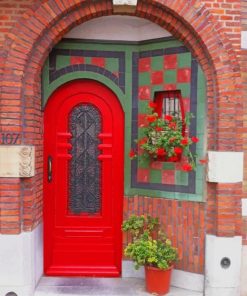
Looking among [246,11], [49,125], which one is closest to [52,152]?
[49,125]

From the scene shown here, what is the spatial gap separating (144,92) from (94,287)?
267 centimetres

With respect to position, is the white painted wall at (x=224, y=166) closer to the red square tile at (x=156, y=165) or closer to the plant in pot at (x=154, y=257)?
the red square tile at (x=156, y=165)

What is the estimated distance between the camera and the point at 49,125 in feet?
16.4

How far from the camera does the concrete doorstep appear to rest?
14.9ft

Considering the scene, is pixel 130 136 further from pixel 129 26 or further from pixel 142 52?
pixel 129 26

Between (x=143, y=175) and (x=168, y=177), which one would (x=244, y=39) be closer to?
(x=168, y=177)

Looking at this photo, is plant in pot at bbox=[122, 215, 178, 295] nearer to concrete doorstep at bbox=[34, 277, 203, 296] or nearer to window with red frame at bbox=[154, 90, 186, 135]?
concrete doorstep at bbox=[34, 277, 203, 296]

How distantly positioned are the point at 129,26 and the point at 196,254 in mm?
3147

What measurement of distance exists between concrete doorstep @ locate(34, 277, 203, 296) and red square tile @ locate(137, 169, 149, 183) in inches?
53.9

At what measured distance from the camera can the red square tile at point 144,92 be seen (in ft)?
16.2

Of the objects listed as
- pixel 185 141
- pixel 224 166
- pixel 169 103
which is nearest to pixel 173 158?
pixel 185 141

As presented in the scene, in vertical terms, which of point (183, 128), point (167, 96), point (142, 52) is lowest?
point (183, 128)

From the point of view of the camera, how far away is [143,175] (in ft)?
→ 16.3

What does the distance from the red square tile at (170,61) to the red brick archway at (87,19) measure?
0.27m
